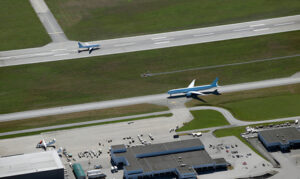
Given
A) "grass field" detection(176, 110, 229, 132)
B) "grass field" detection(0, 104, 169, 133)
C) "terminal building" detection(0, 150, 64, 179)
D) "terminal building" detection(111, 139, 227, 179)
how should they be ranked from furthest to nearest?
1. "grass field" detection(0, 104, 169, 133)
2. "grass field" detection(176, 110, 229, 132)
3. "terminal building" detection(111, 139, 227, 179)
4. "terminal building" detection(0, 150, 64, 179)

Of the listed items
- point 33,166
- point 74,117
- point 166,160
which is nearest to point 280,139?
point 166,160

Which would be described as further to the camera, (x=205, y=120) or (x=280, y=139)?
(x=205, y=120)

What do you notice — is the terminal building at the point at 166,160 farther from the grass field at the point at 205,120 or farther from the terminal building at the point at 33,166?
the terminal building at the point at 33,166

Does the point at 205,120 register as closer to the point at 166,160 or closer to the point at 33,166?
the point at 166,160

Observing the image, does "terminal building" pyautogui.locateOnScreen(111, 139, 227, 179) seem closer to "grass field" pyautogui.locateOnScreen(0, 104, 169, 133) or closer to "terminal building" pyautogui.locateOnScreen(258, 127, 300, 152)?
"terminal building" pyautogui.locateOnScreen(258, 127, 300, 152)

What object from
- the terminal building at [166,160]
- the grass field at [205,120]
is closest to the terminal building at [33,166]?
the terminal building at [166,160]

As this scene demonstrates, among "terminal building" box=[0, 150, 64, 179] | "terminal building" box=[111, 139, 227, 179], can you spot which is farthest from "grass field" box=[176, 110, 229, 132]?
"terminal building" box=[0, 150, 64, 179]

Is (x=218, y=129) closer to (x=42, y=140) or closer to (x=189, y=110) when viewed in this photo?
(x=189, y=110)
